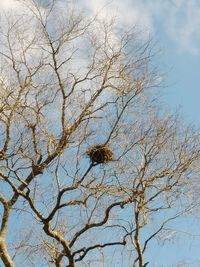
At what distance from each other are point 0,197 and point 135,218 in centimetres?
280

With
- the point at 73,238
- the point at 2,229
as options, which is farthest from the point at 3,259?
the point at 73,238

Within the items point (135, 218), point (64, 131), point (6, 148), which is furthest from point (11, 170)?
point (135, 218)

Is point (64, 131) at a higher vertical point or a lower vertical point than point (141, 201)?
higher

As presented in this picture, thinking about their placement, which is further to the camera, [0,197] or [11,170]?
[0,197]

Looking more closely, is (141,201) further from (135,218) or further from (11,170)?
(11,170)

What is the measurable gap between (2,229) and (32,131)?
204cm

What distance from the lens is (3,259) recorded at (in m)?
11.7

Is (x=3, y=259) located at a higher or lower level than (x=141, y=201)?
lower

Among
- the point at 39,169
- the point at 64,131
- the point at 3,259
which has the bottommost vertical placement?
the point at 3,259

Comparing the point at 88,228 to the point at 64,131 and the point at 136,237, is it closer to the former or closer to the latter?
the point at 136,237

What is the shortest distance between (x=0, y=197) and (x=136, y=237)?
2877mm

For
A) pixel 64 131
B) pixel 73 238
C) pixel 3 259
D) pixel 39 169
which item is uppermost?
pixel 64 131

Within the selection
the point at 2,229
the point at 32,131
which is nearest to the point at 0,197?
the point at 2,229

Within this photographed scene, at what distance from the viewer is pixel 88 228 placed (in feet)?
38.9
